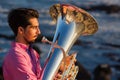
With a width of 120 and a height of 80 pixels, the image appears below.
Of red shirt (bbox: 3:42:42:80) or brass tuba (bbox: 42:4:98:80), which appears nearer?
red shirt (bbox: 3:42:42:80)

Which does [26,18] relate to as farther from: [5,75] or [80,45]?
[80,45]

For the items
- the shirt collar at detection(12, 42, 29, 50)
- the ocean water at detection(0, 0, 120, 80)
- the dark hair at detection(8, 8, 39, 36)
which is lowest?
the ocean water at detection(0, 0, 120, 80)

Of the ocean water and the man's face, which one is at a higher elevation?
the man's face

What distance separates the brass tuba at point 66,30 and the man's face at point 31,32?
156mm

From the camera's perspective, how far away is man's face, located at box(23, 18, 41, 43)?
134 inches

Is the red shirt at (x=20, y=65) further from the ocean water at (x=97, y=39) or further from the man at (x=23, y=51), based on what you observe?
the ocean water at (x=97, y=39)

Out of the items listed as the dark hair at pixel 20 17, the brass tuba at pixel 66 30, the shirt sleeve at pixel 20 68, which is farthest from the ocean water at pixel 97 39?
the shirt sleeve at pixel 20 68

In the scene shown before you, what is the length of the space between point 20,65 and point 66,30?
53 cm

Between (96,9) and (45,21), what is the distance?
770 mm

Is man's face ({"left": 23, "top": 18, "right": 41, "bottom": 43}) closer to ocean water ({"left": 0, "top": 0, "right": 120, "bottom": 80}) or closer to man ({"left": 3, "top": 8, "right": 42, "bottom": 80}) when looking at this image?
man ({"left": 3, "top": 8, "right": 42, "bottom": 80})

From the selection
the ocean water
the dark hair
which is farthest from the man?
the ocean water

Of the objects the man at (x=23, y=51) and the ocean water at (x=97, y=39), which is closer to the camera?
the man at (x=23, y=51)

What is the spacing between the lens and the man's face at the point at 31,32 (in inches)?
134

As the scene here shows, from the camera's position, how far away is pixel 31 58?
347 centimetres
